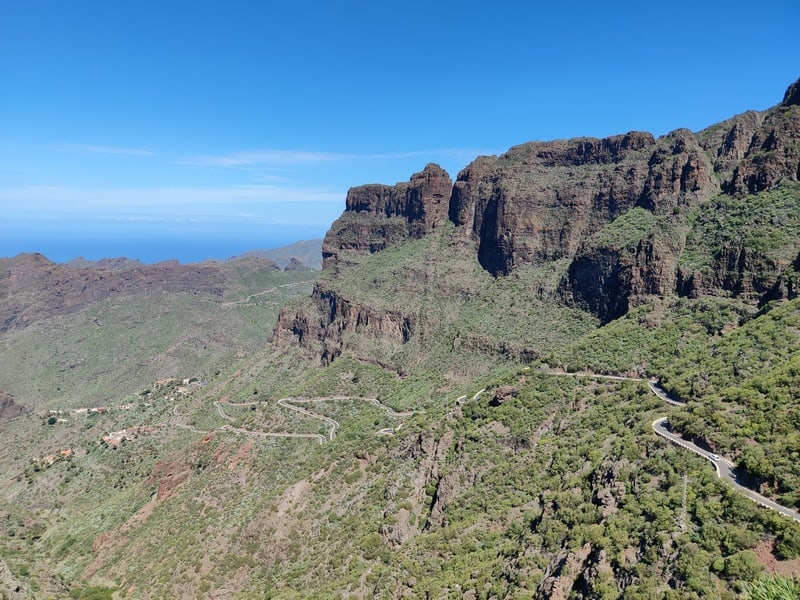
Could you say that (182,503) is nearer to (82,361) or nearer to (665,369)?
(665,369)

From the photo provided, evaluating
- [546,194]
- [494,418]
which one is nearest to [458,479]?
[494,418]

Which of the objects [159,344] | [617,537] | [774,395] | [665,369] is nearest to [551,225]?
[665,369]

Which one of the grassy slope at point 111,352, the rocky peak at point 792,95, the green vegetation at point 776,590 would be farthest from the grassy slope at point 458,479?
the grassy slope at point 111,352

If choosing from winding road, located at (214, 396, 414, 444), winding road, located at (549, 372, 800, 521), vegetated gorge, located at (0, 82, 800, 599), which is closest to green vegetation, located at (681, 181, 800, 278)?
vegetated gorge, located at (0, 82, 800, 599)

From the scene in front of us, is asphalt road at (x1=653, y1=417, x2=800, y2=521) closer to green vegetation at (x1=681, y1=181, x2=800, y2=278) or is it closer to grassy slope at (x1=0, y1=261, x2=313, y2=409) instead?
green vegetation at (x1=681, y1=181, x2=800, y2=278)

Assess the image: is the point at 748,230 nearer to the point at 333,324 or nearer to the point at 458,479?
the point at 458,479

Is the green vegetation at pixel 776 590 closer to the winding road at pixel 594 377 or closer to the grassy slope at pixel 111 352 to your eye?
the winding road at pixel 594 377
